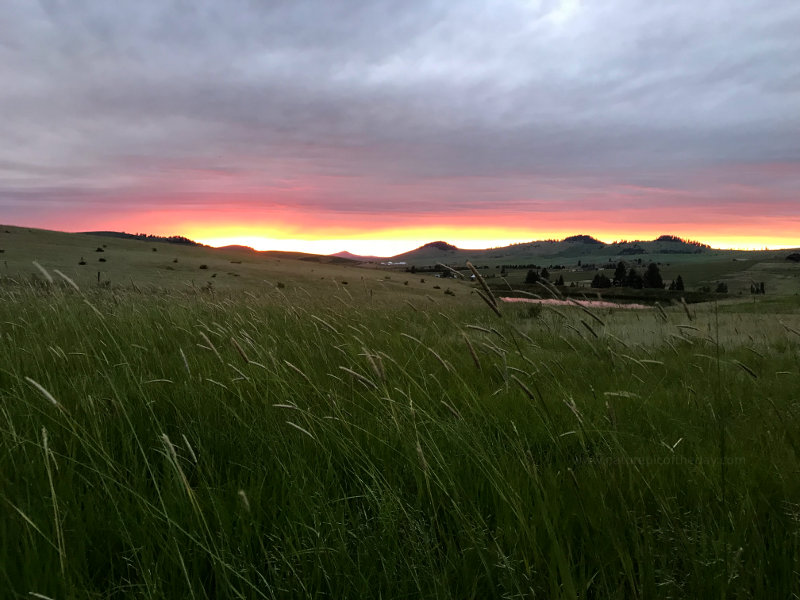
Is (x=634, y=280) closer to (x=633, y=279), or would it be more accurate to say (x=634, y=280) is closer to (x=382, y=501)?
(x=633, y=279)

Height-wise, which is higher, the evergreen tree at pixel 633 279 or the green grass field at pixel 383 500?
the evergreen tree at pixel 633 279

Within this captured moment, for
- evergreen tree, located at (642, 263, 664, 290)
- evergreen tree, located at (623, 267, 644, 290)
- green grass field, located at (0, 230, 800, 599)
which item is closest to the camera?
green grass field, located at (0, 230, 800, 599)

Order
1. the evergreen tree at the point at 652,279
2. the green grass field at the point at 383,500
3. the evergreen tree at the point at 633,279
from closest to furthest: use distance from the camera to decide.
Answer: the green grass field at the point at 383,500 < the evergreen tree at the point at 652,279 < the evergreen tree at the point at 633,279

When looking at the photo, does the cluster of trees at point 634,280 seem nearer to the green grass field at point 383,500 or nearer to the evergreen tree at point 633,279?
the evergreen tree at point 633,279

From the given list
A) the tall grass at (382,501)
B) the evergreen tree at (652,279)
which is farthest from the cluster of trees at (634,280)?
the tall grass at (382,501)

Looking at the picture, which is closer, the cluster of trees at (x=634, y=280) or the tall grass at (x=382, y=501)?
the tall grass at (x=382, y=501)

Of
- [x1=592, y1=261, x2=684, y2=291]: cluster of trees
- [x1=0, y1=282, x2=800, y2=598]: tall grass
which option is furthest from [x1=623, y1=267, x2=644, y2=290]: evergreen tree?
[x1=0, y1=282, x2=800, y2=598]: tall grass

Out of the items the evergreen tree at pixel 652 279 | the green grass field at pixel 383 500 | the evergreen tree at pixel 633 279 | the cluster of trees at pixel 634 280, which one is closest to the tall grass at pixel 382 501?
the green grass field at pixel 383 500

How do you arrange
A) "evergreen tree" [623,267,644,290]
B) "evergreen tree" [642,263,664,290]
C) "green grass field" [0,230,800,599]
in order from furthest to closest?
"evergreen tree" [623,267,644,290] < "evergreen tree" [642,263,664,290] < "green grass field" [0,230,800,599]

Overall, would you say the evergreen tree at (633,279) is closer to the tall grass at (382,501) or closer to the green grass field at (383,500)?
the green grass field at (383,500)

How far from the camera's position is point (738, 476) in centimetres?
227

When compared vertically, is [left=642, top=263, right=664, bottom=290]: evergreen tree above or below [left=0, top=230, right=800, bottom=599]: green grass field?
above

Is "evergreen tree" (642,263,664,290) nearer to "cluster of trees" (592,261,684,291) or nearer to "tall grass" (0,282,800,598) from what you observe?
"cluster of trees" (592,261,684,291)

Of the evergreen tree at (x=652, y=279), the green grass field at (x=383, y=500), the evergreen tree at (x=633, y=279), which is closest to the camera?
the green grass field at (x=383, y=500)
